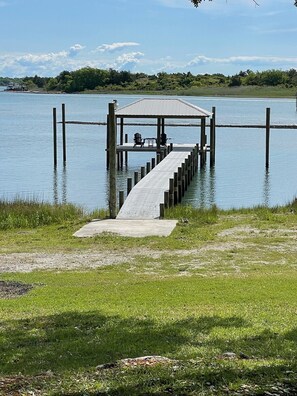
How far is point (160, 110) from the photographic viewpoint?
38250 millimetres

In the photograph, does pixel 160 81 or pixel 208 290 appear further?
pixel 160 81

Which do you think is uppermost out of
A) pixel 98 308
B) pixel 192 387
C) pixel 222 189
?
pixel 192 387

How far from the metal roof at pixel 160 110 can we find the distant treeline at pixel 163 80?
95.9m

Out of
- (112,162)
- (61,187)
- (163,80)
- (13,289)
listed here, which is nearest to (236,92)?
(163,80)

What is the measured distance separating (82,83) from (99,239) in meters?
144

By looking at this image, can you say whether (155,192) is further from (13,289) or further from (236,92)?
(236,92)

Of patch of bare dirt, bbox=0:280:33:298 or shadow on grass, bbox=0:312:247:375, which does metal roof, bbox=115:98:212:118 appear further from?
shadow on grass, bbox=0:312:247:375

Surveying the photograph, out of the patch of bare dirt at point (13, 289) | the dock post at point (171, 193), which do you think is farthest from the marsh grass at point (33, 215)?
the patch of bare dirt at point (13, 289)

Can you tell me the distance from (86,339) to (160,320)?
3.32 ft

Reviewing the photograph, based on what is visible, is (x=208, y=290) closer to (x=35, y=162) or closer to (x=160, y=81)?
(x=35, y=162)

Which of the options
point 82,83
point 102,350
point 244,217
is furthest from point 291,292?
point 82,83

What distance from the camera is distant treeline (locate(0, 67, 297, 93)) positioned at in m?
138

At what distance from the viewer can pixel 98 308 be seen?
833 centimetres

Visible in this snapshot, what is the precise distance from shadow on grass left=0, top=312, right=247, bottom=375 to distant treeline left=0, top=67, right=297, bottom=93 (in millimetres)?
128898
